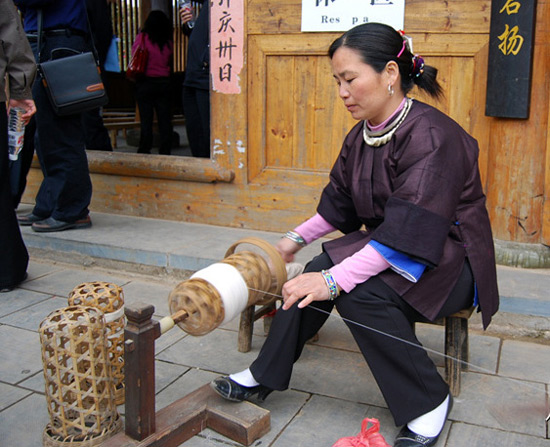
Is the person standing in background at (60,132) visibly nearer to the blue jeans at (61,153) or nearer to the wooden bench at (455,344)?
the blue jeans at (61,153)

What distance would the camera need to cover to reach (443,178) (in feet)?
7.55

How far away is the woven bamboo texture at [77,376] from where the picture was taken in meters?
2.30

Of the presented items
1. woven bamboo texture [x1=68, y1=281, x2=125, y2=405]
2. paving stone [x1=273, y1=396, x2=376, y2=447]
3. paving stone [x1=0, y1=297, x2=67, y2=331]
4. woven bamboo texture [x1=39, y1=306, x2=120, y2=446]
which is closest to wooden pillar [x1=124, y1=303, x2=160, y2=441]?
woven bamboo texture [x1=39, y1=306, x2=120, y2=446]

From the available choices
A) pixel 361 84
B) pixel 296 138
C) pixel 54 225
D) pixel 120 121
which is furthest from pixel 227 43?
pixel 120 121

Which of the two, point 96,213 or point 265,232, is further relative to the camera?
point 96,213

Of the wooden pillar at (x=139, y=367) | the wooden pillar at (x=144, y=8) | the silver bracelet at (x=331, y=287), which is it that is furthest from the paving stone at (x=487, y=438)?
the wooden pillar at (x=144, y=8)

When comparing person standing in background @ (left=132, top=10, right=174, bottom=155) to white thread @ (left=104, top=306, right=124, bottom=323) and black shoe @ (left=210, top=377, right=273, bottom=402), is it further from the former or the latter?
black shoe @ (left=210, top=377, right=273, bottom=402)

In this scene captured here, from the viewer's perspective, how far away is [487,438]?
245cm

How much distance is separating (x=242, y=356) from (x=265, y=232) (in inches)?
64.0

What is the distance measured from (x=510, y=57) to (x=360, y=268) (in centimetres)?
193

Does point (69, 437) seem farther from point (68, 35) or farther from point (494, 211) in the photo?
→ point (68, 35)

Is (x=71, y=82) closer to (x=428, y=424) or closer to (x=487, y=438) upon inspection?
(x=428, y=424)

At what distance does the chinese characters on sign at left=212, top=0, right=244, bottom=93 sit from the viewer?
14.7ft

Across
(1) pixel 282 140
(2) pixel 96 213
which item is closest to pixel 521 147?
(1) pixel 282 140
